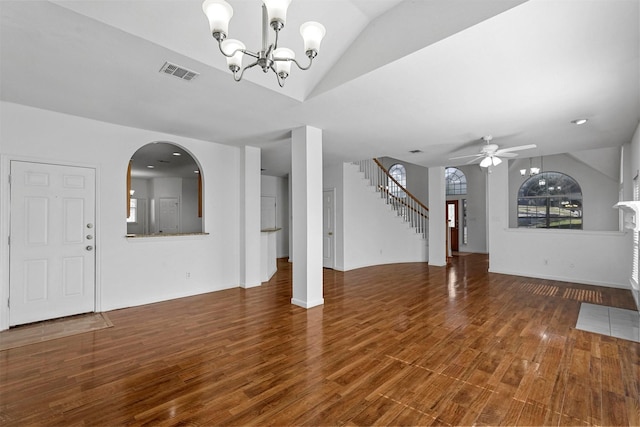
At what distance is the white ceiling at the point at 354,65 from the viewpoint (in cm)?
204

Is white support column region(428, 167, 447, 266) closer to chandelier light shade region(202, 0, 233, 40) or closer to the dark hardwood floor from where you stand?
the dark hardwood floor

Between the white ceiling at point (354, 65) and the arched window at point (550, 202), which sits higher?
the white ceiling at point (354, 65)

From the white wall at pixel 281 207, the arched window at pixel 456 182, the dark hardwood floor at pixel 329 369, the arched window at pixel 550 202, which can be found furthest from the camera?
the arched window at pixel 456 182

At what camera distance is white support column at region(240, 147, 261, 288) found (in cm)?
553

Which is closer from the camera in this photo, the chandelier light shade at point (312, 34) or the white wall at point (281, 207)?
the chandelier light shade at point (312, 34)

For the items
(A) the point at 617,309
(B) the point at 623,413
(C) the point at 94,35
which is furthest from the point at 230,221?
(A) the point at 617,309

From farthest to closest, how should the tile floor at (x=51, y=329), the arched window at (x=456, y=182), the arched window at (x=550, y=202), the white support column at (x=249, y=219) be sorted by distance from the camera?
the arched window at (x=456, y=182) → the arched window at (x=550, y=202) → the white support column at (x=249, y=219) → the tile floor at (x=51, y=329)

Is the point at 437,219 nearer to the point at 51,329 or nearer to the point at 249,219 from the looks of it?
the point at 249,219

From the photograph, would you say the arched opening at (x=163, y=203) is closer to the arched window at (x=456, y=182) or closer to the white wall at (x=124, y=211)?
the white wall at (x=124, y=211)

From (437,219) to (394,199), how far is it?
52.1 inches

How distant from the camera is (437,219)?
316 inches

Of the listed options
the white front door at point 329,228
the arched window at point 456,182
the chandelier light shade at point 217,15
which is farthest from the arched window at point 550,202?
the chandelier light shade at point 217,15

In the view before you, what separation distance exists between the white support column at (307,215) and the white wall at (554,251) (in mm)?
4851

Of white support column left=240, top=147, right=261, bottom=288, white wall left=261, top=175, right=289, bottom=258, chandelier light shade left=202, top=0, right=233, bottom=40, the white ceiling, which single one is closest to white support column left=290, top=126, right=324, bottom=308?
the white ceiling
